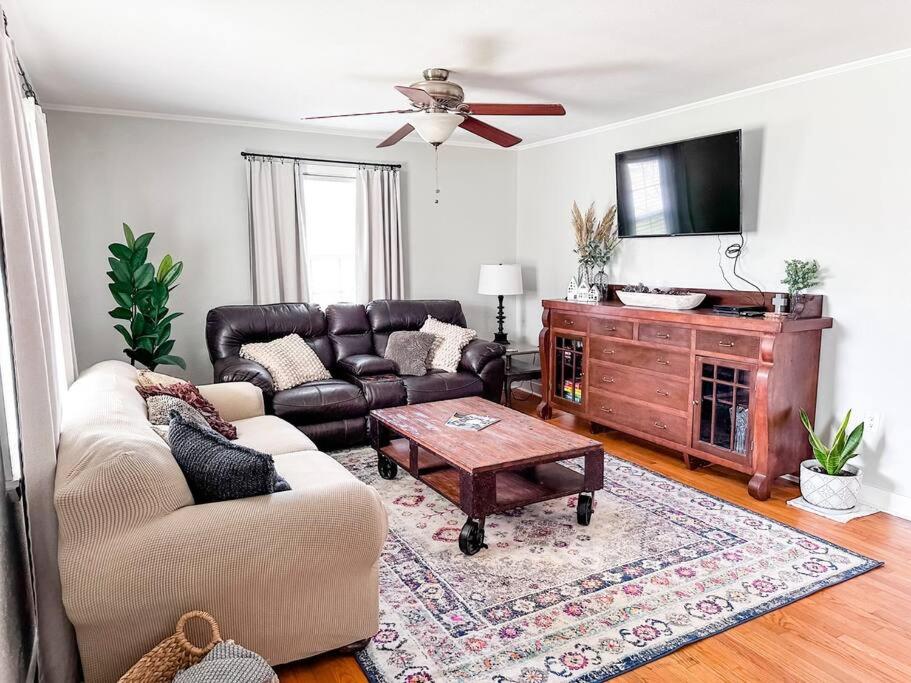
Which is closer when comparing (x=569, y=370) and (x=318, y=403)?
(x=318, y=403)

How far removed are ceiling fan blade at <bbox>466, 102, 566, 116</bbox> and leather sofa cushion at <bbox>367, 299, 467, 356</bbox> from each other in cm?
238

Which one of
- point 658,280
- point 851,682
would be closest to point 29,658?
point 851,682

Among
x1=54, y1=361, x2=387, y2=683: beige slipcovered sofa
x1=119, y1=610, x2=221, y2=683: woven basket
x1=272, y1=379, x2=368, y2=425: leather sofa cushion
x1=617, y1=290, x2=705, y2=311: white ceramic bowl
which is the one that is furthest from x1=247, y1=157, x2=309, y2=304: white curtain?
x1=119, y1=610, x2=221, y2=683: woven basket

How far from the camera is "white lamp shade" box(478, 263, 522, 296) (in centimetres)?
586

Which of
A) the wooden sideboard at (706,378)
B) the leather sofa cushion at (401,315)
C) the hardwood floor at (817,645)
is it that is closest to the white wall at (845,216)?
the wooden sideboard at (706,378)

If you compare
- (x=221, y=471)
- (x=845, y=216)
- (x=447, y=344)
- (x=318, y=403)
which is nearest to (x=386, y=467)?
(x=318, y=403)

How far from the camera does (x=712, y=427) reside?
154 inches

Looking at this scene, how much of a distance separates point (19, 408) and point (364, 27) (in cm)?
217

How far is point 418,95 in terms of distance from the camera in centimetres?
314

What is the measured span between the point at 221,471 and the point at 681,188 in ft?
11.8

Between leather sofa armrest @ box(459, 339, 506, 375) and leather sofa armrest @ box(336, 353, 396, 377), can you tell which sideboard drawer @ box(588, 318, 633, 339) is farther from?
leather sofa armrest @ box(336, 353, 396, 377)

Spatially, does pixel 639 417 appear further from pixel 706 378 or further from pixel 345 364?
pixel 345 364

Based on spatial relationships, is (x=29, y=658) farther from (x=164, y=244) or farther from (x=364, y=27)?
(x=164, y=244)

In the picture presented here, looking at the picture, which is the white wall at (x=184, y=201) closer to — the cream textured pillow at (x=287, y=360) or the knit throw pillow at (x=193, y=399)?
the cream textured pillow at (x=287, y=360)
